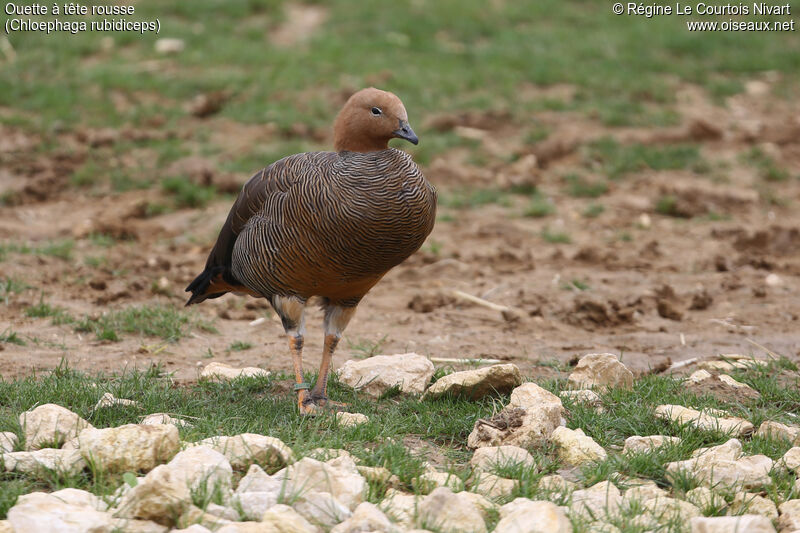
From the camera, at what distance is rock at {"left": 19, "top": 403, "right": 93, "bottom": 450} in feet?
13.7

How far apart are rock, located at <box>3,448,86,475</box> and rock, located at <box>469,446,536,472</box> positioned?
1700 millimetres

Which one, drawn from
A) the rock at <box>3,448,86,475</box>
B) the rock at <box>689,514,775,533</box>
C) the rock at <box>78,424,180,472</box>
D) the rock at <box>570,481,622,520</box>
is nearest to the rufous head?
the rock at <box>78,424,180,472</box>

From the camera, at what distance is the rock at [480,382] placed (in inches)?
201

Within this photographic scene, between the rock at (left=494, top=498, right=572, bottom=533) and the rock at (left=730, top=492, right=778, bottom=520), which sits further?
the rock at (left=730, top=492, right=778, bottom=520)

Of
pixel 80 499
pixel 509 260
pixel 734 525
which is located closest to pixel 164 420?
pixel 80 499

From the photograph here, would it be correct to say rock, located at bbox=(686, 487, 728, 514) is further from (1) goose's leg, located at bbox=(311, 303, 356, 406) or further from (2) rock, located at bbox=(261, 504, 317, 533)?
(1) goose's leg, located at bbox=(311, 303, 356, 406)

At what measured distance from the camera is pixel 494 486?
4.02 m

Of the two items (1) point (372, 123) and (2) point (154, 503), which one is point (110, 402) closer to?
(2) point (154, 503)

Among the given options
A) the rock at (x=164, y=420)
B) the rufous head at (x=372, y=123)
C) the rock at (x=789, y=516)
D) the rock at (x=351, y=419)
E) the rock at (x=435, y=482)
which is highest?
the rufous head at (x=372, y=123)

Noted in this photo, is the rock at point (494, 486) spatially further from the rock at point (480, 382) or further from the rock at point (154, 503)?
the rock at point (154, 503)

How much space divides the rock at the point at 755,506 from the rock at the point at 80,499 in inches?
99.3

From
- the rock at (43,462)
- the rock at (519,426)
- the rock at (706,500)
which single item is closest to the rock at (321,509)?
the rock at (43,462)

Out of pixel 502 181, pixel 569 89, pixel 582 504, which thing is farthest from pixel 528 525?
pixel 569 89

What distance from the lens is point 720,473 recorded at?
4.12m
